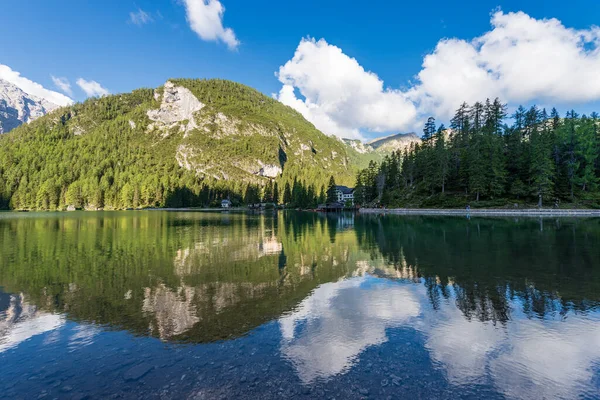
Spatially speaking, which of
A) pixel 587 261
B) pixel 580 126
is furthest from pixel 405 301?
pixel 580 126

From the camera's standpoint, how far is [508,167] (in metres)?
90.9

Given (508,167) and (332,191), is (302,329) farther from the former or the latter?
(332,191)

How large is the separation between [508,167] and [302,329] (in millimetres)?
103019

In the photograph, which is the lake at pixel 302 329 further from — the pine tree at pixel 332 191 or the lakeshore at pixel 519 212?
the pine tree at pixel 332 191

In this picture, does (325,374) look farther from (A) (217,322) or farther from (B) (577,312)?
(B) (577,312)

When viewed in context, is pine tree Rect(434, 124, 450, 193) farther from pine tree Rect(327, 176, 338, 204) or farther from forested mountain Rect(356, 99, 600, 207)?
pine tree Rect(327, 176, 338, 204)

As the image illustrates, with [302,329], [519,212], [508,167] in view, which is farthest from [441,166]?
[302,329]

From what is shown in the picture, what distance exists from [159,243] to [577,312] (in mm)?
35775

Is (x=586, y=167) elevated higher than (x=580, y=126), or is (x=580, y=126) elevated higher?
(x=580, y=126)

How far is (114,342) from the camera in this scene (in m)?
10.4

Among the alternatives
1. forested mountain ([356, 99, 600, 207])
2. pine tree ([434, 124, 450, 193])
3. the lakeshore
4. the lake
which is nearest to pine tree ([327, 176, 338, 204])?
forested mountain ([356, 99, 600, 207])

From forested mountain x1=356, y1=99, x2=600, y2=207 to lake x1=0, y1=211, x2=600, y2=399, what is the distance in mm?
69177

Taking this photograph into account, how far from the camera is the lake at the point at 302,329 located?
7957 mm

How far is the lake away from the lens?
796cm
